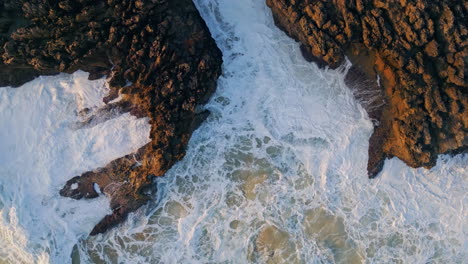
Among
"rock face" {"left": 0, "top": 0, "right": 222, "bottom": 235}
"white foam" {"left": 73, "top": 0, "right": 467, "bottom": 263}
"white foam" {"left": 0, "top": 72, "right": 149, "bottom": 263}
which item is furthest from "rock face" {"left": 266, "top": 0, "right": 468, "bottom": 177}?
"white foam" {"left": 0, "top": 72, "right": 149, "bottom": 263}

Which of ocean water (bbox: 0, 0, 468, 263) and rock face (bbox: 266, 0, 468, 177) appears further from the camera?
ocean water (bbox: 0, 0, 468, 263)

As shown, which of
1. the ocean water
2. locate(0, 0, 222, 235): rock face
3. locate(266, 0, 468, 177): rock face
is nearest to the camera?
locate(0, 0, 222, 235): rock face

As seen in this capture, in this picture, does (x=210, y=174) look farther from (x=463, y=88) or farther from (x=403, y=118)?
(x=463, y=88)

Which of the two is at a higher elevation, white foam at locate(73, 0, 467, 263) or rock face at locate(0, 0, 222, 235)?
rock face at locate(0, 0, 222, 235)

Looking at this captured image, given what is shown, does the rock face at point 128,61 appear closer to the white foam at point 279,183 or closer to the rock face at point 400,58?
the white foam at point 279,183

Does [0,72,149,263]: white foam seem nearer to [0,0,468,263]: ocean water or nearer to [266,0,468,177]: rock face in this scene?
[0,0,468,263]: ocean water

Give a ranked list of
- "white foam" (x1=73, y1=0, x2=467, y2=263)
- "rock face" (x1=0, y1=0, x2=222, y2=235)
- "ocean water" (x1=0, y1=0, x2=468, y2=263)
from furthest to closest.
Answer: "white foam" (x1=73, y1=0, x2=467, y2=263) → "ocean water" (x1=0, y1=0, x2=468, y2=263) → "rock face" (x1=0, y1=0, x2=222, y2=235)

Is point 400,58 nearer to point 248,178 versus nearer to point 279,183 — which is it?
point 279,183
